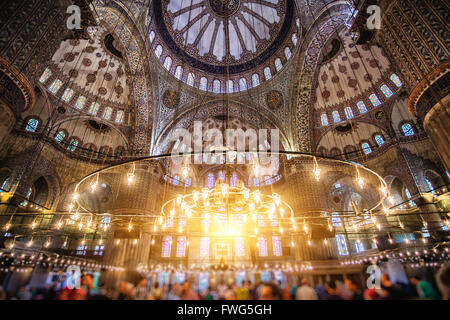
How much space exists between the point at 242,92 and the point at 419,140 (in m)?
10.8

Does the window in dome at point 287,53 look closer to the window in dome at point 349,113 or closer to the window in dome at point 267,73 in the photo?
the window in dome at point 267,73

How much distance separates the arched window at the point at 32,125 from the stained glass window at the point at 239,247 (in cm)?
1403

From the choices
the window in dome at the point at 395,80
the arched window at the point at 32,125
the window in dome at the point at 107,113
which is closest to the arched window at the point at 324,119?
the window in dome at the point at 395,80

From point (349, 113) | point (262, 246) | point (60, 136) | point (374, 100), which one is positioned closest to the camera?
point (60, 136)

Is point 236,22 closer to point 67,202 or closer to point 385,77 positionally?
point 385,77

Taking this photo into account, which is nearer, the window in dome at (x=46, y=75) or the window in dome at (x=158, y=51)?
the window in dome at (x=46, y=75)

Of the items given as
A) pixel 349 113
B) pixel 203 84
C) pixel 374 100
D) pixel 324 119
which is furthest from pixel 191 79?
pixel 374 100

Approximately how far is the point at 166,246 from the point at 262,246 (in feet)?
22.1

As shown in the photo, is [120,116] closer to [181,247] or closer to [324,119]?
[181,247]

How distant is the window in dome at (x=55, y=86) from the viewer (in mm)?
11073

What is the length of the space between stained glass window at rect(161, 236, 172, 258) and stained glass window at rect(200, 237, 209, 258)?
2.16 meters

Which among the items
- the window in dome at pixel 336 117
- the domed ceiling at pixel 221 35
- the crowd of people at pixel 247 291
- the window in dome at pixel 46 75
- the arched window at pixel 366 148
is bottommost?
the crowd of people at pixel 247 291

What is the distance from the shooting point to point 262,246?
46.1 feet

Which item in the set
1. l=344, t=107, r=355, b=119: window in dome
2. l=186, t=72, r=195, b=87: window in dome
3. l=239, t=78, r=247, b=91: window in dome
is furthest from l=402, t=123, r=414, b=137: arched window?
l=186, t=72, r=195, b=87: window in dome
